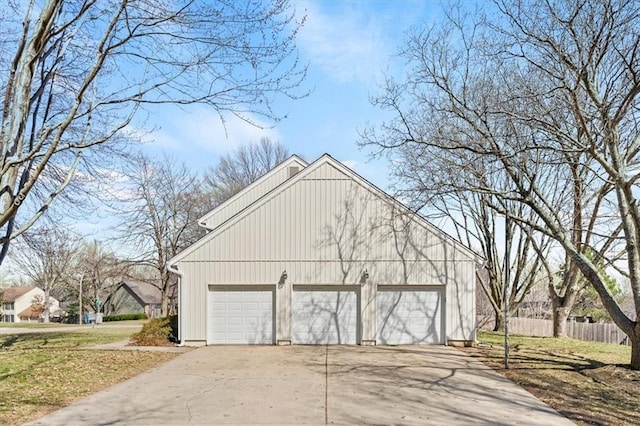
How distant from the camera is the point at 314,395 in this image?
807 centimetres

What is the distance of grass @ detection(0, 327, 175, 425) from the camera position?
754cm

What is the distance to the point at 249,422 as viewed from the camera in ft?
21.5

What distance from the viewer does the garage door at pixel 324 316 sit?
596 inches

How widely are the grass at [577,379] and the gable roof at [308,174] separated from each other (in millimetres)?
3457

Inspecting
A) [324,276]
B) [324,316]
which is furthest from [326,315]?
[324,276]

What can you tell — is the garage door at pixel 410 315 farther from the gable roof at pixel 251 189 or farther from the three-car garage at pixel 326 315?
the gable roof at pixel 251 189

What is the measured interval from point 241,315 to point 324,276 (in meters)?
2.83

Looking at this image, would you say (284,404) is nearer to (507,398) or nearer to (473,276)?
(507,398)

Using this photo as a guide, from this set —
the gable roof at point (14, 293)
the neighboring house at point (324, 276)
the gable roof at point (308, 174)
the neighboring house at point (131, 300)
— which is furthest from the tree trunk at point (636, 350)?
the gable roof at point (14, 293)

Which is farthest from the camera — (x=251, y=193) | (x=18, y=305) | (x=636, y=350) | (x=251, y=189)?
(x=18, y=305)

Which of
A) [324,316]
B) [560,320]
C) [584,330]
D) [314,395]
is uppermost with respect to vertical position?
[324,316]

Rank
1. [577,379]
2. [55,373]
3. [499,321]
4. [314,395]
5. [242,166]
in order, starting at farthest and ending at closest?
1. [242,166]
2. [499,321]
3. [55,373]
4. [577,379]
5. [314,395]

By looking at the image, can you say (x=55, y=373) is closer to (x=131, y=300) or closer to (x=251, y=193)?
(x=251, y=193)

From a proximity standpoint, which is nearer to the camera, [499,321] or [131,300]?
[499,321]
